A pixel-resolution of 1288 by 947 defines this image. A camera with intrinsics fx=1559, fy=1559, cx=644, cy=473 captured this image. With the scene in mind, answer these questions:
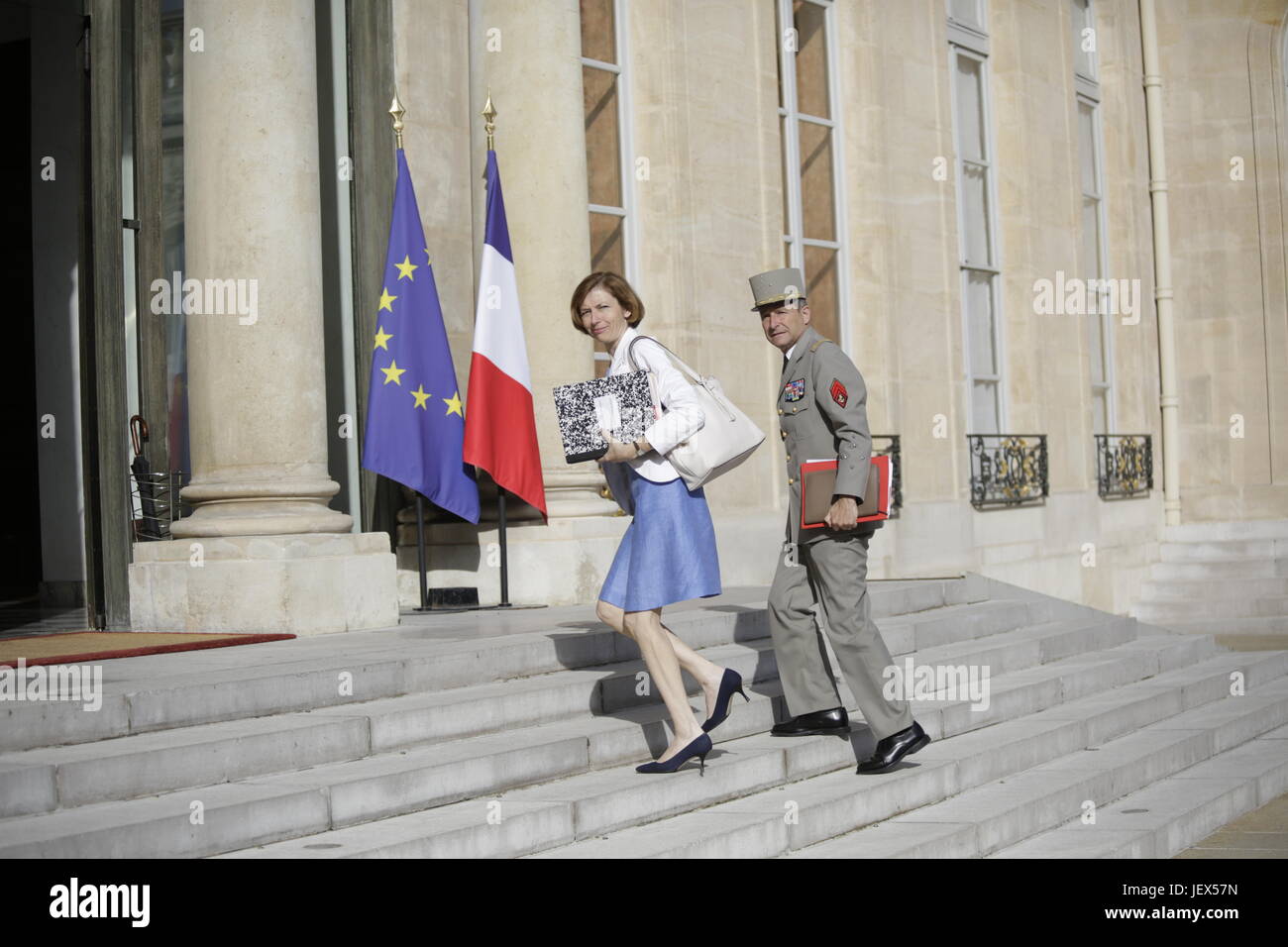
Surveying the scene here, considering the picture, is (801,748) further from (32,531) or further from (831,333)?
(32,531)

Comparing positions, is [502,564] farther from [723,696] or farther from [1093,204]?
[1093,204]

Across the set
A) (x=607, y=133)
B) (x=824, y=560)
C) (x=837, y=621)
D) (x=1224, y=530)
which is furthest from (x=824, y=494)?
(x=1224, y=530)

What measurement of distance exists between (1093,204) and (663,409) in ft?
43.8

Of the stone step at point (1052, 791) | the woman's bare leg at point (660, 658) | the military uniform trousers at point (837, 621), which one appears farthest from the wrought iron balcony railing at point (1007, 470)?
the woman's bare leg at point (660, 658)

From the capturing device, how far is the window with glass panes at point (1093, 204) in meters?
17.2

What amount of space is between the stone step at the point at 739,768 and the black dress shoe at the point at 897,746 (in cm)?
34

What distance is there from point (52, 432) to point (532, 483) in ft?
19.0

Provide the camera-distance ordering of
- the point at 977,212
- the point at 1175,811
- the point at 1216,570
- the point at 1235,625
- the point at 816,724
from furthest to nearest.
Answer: the point at 1216,570 < the point at 1235,625 < the point at 977,212 < the point at 816,724 < the point at 1175,811

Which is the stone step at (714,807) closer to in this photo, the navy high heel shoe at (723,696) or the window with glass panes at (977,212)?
the navy high heel shoe at (723,696)

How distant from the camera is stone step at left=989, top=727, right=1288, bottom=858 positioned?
219 inches

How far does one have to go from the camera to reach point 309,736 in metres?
5.31

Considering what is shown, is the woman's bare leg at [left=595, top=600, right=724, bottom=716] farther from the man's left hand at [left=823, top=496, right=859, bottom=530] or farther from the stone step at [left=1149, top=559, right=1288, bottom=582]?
the stone step at [left=1149, top=559, right=1288, bottom=582]

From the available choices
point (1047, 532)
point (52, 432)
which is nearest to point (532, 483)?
point (52, 432)
